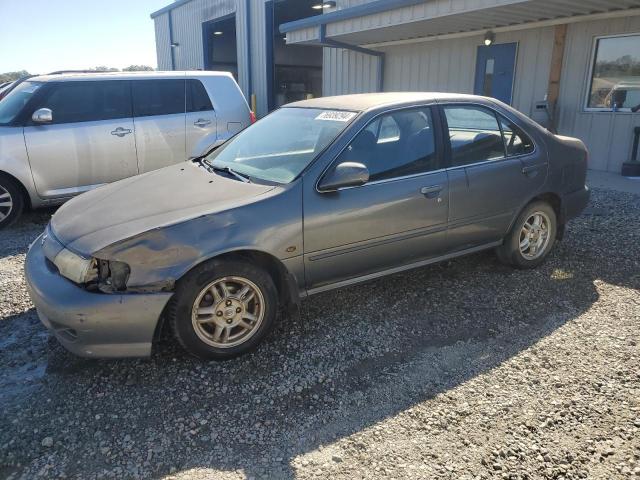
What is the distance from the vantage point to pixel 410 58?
38.8 feet

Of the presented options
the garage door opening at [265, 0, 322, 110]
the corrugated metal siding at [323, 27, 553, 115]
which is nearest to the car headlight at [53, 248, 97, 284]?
the corrugated metal siding at [323, 27, 553, 115]

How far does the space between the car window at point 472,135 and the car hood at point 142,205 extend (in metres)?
1.59

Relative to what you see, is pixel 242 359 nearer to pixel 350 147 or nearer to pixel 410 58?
pixel 350 147

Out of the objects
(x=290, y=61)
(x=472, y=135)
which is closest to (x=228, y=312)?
(x=472, y=135)

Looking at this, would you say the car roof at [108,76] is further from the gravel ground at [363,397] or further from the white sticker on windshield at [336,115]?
the white sticker on windshield at [336,115]

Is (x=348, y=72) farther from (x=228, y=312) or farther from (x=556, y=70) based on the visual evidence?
(x=228, y=312)

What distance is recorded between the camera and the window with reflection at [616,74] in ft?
27.2

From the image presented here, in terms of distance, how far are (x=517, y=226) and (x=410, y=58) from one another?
28.1 feet

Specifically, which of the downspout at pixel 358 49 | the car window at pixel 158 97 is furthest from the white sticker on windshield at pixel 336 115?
the downspout at pixel 358 49

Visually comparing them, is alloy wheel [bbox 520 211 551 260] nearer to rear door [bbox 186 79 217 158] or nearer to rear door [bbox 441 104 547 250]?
rear door [bbox 441 104 547 250]

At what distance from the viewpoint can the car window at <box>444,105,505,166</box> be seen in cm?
390

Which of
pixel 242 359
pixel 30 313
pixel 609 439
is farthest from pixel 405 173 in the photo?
pixel 30 313

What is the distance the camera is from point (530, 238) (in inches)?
177

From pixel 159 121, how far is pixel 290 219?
433 centimetres
